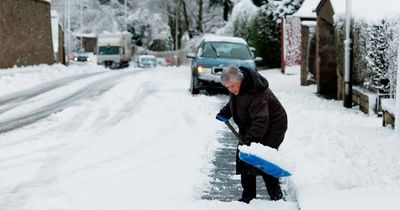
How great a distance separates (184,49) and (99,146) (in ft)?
178

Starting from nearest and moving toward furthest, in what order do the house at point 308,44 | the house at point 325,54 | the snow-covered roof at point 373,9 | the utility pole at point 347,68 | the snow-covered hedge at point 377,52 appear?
the snow-covered hedge at point 377,52
the snow-covered roof at point 373,9
the utility pole at point 347,68
the house at point 325,54
the house at point 308,44

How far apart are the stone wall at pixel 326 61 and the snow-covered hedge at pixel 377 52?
13.0 ft

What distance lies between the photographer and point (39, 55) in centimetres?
3519

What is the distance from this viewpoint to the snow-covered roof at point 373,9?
39.6ft

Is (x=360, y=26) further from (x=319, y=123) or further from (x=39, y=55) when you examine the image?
(x=39, y=55)

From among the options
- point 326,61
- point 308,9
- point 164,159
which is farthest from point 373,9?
point 308,9

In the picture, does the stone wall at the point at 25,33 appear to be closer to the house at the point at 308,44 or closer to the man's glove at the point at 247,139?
the house at the point at 308,44

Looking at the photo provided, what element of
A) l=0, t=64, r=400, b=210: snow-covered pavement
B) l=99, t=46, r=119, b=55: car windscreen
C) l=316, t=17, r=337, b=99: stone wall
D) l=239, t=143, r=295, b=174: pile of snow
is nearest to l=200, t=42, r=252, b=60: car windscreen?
l=316, t=17, r=337, b=99: stone wall

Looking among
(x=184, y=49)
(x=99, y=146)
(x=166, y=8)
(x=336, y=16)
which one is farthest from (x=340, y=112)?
(x=166, y=8)

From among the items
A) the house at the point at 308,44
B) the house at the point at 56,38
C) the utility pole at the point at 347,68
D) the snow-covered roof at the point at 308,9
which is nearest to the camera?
the utility pole at the point at 347,68

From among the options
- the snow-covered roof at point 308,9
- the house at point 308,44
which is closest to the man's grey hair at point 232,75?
the house at point 308,44

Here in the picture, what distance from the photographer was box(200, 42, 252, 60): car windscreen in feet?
62.0

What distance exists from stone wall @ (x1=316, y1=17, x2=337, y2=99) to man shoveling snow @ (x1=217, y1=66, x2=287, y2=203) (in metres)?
12.7

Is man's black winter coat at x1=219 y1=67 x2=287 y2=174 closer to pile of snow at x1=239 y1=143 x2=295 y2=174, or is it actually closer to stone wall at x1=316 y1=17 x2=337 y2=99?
pile of snow at x1=239 y1=143 x2=295 y2=174
